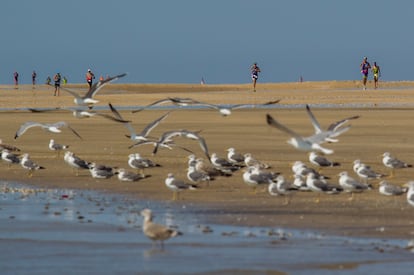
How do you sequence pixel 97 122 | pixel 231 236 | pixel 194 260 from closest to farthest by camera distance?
pixel 194 260 < pixel 231 236 < pixel 97 122

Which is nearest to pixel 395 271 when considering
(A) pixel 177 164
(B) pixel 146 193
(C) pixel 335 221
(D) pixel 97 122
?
(C) pixel 335 221

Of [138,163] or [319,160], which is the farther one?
[138,163]

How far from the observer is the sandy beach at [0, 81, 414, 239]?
1673 centimetres

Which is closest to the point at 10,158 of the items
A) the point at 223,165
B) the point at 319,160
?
the point at 223,165

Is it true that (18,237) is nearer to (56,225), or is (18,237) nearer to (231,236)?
(56,225)

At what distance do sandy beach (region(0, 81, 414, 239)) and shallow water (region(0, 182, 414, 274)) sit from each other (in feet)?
2.58

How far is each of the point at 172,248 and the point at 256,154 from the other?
11.8 meters

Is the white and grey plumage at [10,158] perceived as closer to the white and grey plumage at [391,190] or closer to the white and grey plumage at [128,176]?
the white and grey plumage at [128,176]

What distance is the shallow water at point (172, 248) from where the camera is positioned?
1288 centimetres

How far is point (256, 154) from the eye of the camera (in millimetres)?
25922

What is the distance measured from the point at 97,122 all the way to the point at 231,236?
2273 centimetres

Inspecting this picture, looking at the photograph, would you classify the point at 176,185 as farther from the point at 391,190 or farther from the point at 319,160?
the point at 319,160

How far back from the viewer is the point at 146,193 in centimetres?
2000

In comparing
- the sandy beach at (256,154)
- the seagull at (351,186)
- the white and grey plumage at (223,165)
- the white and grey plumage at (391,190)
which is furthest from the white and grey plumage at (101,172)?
the white and grey plumage at (391,190)
